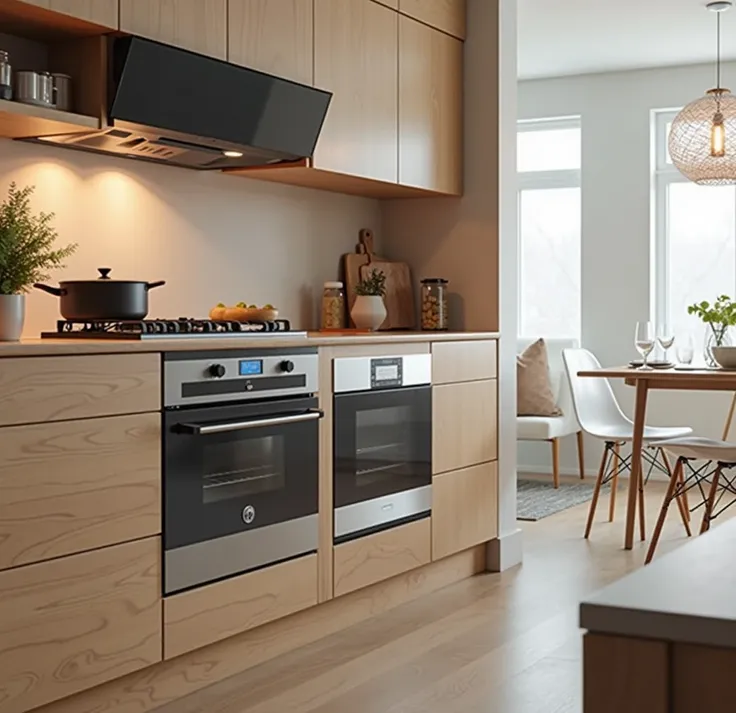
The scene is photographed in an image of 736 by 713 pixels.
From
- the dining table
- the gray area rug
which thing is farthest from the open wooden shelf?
the gray area rug

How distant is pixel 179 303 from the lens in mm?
3957

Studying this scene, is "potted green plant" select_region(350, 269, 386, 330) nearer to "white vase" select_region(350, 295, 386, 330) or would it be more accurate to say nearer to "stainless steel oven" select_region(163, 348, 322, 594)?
"white vase" select_region(350, 295, 386, 330)

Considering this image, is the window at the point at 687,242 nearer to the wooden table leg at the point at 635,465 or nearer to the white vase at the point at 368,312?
the wooden table leg at the point at 635,465

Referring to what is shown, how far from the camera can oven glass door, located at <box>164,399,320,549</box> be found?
3.08m

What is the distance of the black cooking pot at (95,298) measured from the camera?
10.7 ft

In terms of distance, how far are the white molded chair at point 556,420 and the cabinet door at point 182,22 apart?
12.4ft

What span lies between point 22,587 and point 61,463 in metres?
0.28

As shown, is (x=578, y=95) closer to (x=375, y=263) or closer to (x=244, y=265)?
(x=375, y=263)

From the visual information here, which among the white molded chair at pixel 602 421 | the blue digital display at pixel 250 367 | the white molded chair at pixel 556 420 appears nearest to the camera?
the blue digital display at pixel 250 367

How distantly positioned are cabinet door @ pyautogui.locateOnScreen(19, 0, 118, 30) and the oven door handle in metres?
1.05

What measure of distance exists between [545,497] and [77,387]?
14.0 ft

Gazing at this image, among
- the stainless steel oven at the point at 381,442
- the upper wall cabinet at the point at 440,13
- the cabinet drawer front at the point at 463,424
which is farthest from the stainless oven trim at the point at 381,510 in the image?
the upper wall cabinet at the point at 440,13

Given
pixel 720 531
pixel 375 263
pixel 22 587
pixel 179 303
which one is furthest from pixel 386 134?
pixel 720 531

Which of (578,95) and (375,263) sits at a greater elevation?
(578,95)
